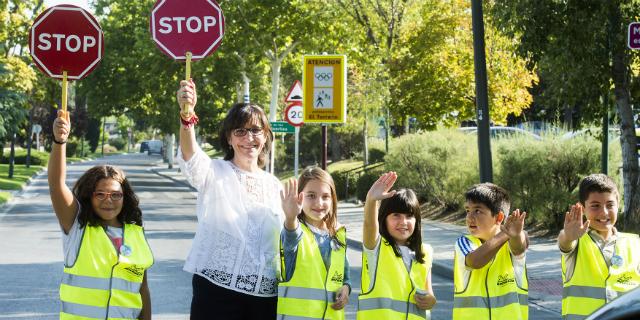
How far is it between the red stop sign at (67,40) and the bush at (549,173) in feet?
43.9

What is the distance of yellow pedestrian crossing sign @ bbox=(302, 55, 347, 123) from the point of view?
17.0m

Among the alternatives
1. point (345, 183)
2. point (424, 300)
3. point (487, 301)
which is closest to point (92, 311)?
point (424, 300)

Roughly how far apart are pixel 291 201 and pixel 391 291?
0.78 meters

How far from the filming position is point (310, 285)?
480 centimetres

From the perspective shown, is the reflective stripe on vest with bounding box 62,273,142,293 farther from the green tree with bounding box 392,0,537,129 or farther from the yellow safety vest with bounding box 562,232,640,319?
the green tree with bounding box 392,0,537,129

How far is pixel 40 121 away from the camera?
75750 mm

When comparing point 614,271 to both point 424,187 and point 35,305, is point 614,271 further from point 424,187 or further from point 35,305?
point 424,187

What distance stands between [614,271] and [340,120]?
11.9 metres

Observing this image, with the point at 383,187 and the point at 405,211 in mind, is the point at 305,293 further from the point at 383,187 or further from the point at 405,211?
the point at 405,211

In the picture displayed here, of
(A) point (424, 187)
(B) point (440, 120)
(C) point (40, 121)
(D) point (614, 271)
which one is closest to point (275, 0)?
(B) point (440, 120)

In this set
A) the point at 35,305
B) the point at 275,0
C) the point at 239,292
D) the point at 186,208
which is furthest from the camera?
the point at 275,0

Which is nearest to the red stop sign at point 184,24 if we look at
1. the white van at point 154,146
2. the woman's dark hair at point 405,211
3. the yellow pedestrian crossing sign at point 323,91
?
the woman's dark hair at point 405,211

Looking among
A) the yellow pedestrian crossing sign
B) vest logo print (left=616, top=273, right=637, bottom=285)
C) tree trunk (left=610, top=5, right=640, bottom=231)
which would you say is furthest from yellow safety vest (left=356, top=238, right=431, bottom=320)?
the yellow pedestrian crossing sign

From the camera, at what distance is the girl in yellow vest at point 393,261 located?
195 inches
